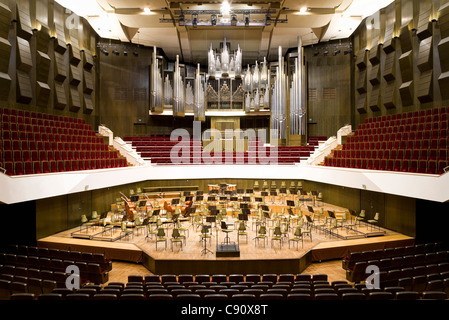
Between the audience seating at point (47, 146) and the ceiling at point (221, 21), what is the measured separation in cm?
459

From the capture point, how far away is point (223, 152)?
14531 mm

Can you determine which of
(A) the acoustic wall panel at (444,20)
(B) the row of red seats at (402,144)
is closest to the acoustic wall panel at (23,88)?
(B) the row of red seats at (402,144)

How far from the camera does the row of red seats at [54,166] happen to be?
7230mm

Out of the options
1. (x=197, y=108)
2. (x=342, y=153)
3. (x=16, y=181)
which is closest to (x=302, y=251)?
(x=342, y=153)

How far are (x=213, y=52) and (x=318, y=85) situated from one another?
18.7 ft

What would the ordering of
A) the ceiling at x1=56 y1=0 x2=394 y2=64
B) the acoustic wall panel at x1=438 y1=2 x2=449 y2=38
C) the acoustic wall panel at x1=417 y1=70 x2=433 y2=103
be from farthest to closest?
the ceiling at x1=56 y1=0 x2=394 y2=64
the acoustic wall panel at x1=417 y1=70 x2=433 y2=103
the acoustic wall panel at x1=438 y1=2 x2=449 y2=38

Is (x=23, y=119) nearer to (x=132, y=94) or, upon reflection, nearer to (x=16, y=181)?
(x=16, y=181)

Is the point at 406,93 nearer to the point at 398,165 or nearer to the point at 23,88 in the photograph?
the point at 398,165

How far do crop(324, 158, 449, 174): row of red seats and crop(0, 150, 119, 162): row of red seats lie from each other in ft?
29.4

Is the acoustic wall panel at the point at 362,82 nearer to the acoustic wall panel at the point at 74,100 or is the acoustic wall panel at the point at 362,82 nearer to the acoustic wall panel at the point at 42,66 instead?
the acoustic wall panel at the point at 74,100

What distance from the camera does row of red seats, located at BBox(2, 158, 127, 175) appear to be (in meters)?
7.23

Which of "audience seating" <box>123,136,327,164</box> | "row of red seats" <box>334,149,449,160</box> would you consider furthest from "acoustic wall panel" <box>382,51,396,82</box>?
"audience seating" <box>123,136,327,164</box>

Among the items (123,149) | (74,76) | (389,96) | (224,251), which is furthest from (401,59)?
(74,76)

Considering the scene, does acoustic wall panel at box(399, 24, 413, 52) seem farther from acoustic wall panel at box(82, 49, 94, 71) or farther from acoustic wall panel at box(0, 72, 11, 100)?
acoustic wall panel at box(0, 72, 11, 100)
